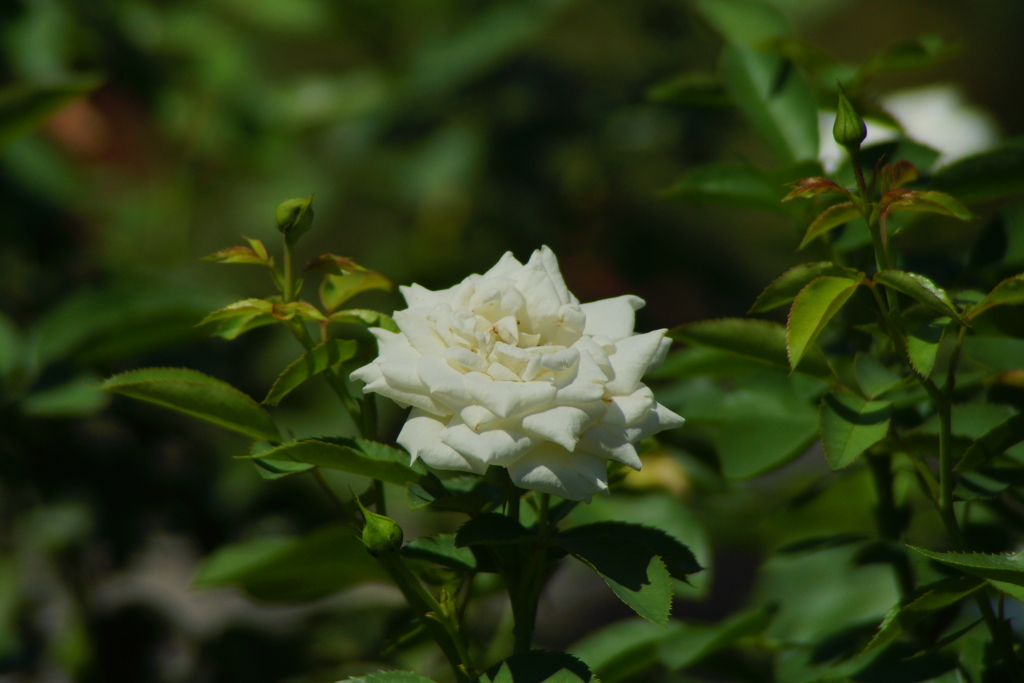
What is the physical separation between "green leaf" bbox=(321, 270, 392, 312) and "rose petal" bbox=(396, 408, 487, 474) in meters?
0.13

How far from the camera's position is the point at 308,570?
632 mm

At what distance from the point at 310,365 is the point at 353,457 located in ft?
0.24

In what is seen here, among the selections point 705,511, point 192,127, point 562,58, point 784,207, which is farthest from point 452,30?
point 784,207

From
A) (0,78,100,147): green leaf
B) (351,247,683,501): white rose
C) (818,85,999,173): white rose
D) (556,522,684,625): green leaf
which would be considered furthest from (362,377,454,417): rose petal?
(818,85,999,173): white rose

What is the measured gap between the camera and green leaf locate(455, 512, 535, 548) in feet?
1.44

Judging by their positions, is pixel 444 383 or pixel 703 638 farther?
pixel 703 638

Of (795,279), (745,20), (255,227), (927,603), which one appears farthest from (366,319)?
(255,227)

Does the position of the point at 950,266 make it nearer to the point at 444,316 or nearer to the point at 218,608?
the point at 444,316

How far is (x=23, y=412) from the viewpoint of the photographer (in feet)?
2.60

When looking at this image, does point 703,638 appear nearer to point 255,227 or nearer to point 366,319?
point 366,319

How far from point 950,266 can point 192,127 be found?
128 cm

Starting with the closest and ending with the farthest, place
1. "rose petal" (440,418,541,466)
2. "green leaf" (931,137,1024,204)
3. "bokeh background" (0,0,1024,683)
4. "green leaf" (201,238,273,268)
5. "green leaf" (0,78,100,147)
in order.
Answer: "rose petal" (440,418,541,466) < "green leaf" (201,238,273,268) < "green leaf" (931,137,1024,204) < "green leaf" (0,78,100,147) < "bokeh background" (0,0,1024,683)

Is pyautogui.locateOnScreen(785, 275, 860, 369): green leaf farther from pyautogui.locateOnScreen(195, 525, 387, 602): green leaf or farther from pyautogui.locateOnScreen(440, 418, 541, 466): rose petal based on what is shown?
pyautogui.locateOnScreen(195, 525, 387, 602): green leaf

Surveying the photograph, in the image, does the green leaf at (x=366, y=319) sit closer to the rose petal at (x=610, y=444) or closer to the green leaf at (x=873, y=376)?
the rose petal at (x=610, y=444)
